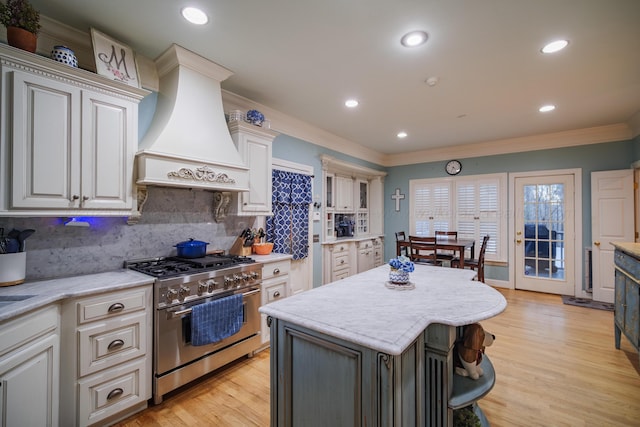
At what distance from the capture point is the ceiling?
1.81 metres

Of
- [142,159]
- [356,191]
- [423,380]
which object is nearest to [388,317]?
[423,380]

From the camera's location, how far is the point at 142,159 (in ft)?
6.91

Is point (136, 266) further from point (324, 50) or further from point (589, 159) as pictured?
point (589, 159)

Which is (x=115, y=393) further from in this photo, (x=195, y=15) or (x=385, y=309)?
(x=195, y=15)

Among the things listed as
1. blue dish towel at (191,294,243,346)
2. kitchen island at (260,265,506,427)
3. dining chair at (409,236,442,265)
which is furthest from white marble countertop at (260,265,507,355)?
dining chair at (409,236,442,265)

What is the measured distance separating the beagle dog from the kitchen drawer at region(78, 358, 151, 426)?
210 centimetres

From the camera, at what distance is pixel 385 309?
1.43 meters

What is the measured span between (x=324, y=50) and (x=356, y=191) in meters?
3.68

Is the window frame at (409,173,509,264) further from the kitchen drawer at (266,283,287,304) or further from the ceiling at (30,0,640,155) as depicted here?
the kitchen drawer at (266,283,287,304)

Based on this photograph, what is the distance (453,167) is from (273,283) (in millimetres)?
4363

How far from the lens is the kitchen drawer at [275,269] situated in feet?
9.31

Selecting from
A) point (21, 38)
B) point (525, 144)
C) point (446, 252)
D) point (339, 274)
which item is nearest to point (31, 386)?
point (21, 38)

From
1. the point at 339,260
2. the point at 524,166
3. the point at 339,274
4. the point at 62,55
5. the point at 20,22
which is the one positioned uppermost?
the point at 20,22

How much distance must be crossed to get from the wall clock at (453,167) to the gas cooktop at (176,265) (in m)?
4.51
